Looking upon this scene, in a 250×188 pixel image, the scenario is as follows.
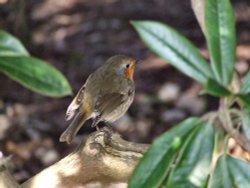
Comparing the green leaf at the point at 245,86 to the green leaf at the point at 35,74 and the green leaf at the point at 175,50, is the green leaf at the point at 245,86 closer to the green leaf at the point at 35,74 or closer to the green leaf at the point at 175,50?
the green leaf at the point at 175,50

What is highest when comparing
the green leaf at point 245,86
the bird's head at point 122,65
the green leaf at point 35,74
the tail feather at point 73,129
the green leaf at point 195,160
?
the green leaf at point 35,74

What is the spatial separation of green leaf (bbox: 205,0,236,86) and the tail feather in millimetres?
1610

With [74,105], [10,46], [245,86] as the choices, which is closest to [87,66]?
[74,105]

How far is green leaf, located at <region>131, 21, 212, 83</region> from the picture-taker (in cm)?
172

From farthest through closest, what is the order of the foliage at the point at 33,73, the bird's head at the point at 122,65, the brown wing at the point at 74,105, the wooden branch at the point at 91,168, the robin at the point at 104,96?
1. the bird's head at the point at 122,65
2. the robin at the point at 104,96
3. the brown wing at the point at 74,105
4. the wooden branch at the point at 91,168
5. the foliage at the point at 33,73

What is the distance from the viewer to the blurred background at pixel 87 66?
600 cm

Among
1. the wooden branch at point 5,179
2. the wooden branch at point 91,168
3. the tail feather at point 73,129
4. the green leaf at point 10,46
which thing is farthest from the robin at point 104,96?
the green leaf at point 10,46

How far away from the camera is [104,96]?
11.9 feet

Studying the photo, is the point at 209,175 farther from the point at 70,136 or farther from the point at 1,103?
the point at 1,103

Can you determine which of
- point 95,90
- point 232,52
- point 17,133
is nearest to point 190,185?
point 232,52

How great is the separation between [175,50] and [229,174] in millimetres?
347

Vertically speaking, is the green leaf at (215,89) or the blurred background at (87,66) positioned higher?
the green leaf at (215,89)

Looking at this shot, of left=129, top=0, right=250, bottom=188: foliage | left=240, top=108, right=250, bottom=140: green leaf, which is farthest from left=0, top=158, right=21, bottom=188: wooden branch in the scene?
left=240, top=108, right=250, bottom=140: green leaf

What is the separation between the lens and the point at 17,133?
609 centimetres
